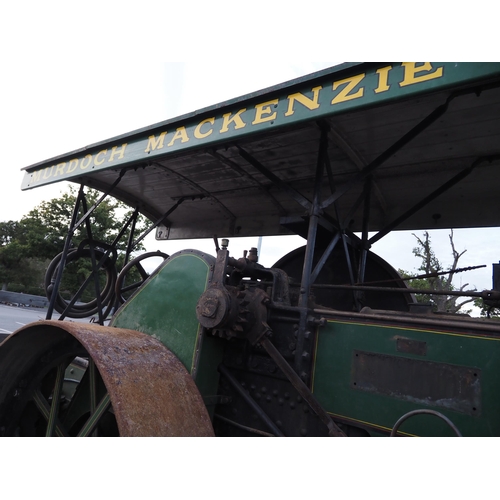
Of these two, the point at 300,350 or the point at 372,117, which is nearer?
the point at 300,350

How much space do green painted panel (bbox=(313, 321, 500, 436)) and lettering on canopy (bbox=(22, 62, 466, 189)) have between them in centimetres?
114

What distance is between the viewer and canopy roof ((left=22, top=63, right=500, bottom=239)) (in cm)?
187

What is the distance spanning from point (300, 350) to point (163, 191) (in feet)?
9.27

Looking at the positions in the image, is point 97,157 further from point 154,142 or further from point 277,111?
point 277,111

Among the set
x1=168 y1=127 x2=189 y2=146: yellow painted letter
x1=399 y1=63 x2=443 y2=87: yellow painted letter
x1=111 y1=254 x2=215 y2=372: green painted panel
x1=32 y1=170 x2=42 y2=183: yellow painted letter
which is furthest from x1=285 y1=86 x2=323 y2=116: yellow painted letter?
x1=32 y1=170 x2=42 y2=183: yellow painted letter

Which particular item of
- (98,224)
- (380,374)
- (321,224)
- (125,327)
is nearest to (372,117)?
(321,224)

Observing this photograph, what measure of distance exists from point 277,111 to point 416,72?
74 cm

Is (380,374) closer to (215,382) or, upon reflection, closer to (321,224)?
(215,382)

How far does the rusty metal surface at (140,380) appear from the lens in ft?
5.42

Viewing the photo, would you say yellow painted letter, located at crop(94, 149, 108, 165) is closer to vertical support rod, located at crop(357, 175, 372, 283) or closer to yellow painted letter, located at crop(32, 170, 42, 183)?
yellow painted letter, located at crop(32, 170, 42, 183)

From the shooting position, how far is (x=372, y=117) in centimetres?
240

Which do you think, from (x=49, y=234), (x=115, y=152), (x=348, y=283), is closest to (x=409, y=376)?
(x=348, y=283)

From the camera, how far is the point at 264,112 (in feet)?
7.02

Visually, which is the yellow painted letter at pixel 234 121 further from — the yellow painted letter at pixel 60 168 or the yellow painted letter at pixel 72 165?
the yellow painted letter at pixel 60 168
